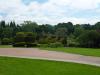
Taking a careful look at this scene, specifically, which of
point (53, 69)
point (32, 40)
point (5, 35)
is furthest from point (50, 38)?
point (53, 69)

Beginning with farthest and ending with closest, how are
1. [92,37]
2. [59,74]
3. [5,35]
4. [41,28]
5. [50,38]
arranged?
[41,28] → [5,35] → [50,38] → [92,37] → [59,74]

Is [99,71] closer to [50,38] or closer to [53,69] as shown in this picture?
[53,69]

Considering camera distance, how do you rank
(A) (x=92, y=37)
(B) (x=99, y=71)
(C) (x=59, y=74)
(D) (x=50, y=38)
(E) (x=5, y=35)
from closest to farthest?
1. (C) (x=59, y=74)
2. (B) (x=99, y=71)
3. (A) (x=92, y=37)
4. (D) (x=50, y=38)
5. (E) (x=5, y=35)

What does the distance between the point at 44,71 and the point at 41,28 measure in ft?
195

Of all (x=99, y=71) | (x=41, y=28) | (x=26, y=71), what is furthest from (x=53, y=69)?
(x=41, y=28)

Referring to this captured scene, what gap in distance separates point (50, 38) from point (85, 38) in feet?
24.9

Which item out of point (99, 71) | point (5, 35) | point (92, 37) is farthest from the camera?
point (5, 35)

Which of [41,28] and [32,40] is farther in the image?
[41,28]

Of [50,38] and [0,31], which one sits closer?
[50,38]

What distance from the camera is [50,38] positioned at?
149ft

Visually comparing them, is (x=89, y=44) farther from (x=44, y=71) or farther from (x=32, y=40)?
(x=44, y=71)

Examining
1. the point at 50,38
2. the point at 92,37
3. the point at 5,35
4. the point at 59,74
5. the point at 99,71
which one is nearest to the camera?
the point at 59,74

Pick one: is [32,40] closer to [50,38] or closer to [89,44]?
[50,38]

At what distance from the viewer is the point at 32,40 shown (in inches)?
1811
